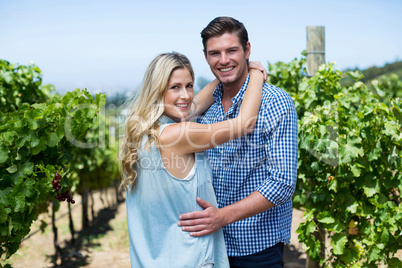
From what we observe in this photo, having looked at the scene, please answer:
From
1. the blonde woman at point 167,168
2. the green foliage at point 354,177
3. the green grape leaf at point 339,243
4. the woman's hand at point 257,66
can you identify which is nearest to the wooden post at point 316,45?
the green foliage at point 354,177

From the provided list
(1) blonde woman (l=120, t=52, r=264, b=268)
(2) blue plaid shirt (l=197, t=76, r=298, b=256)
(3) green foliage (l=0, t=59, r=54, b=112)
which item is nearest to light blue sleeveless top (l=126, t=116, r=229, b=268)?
(1) blonde woman (l=120, t=52, r=264, b=268)

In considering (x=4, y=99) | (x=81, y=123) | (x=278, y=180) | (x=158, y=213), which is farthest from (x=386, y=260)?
(x=4, y=99)

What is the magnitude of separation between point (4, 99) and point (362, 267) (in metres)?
4.21

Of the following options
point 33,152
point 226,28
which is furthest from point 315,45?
point 33,152

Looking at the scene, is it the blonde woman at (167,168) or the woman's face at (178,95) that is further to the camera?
the woman's face at (178,95)

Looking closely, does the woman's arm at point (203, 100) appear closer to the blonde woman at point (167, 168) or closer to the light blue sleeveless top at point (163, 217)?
the blonde woman at point (167, 168)

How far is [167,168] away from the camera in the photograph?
1754 mm

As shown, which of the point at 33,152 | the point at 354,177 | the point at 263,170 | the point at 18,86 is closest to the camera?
the point at 263,170

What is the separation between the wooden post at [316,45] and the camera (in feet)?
14.4

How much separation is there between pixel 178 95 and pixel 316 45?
9.78 ft

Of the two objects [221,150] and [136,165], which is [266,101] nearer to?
[221,150]

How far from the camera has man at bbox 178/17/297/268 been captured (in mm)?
1937

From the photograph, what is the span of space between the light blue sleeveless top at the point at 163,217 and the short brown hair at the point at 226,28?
701 millimetres

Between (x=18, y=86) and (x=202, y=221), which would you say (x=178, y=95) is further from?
(x=18, y=86)
